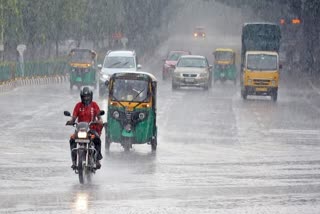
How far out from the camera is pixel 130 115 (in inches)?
927

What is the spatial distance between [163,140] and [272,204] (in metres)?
11.7

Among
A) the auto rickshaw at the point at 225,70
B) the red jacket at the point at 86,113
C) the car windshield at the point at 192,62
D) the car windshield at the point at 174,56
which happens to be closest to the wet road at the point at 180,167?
the red jacket at the point at 86,113

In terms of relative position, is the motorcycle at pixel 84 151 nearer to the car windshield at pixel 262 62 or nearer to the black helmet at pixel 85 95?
the black helmet at pixel 85 95

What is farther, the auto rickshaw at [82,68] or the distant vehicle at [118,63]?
the auto rickshaw at [82,68]

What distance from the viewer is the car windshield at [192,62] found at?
5788 centimetres

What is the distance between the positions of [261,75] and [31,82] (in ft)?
57.1

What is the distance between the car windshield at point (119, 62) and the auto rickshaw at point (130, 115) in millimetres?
25678

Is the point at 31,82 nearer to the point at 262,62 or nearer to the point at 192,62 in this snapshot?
the point at 192,62

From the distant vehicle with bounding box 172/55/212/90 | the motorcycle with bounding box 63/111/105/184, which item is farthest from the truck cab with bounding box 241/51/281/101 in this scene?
the motorcycle with bounding box 63/111/105/184

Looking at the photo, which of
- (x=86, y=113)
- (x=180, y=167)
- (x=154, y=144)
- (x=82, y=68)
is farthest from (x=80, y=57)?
(x=86, y=113)

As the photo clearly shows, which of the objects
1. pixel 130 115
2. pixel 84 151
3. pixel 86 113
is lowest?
pixel 130 115

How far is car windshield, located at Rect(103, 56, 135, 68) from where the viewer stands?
1960 inches

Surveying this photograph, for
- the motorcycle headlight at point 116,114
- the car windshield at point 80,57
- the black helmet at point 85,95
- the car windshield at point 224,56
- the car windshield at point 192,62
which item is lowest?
the car windshield at point 224,56

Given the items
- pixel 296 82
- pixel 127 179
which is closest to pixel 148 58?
pixel 296 82
